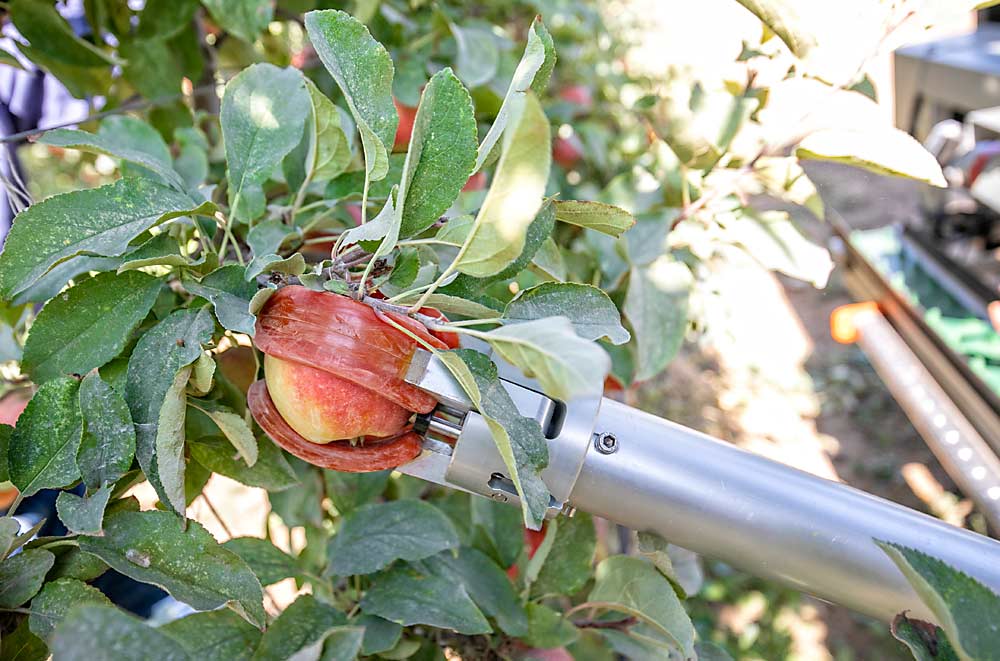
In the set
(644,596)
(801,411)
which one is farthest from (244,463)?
(801,411)

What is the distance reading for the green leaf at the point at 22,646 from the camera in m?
0.41

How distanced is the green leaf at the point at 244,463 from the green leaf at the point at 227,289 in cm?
11

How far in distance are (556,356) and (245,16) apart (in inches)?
21.8

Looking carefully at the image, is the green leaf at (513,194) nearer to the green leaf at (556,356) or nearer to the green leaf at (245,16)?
the green leaf at (556,356)

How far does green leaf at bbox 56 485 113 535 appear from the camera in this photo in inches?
15.0

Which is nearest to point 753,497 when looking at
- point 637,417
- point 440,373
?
point 637,417

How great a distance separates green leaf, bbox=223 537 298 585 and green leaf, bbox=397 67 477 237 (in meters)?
0.30

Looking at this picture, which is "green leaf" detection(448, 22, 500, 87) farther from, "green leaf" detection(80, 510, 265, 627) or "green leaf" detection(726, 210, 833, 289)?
"green leaf" detection(80, 510, 265, 627)

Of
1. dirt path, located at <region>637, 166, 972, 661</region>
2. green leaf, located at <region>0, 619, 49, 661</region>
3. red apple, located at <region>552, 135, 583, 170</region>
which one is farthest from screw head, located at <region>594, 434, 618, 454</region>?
dirt path, located at <region>637, 166, 972, 661</region>

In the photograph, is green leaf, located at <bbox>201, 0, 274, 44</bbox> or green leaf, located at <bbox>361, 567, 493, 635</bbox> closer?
green leaf, located at <bbox>361, 567, 493, 635</bbox>

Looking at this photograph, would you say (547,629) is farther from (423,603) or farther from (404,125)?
(404,125)

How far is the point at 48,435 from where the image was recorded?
1.40 feet

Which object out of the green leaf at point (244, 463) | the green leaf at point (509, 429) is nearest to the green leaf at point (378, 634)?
the green leaf at point (244, 463)

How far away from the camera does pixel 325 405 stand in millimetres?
393
